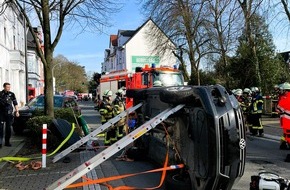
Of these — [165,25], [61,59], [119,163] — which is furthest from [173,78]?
[61,59]

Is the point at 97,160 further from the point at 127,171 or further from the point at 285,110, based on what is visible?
the point at 285,110

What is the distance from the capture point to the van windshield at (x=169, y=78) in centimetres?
1623

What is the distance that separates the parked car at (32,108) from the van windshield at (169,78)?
143 inches

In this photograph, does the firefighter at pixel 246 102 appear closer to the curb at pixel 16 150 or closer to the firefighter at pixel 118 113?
the firefighter at pixel 118 113

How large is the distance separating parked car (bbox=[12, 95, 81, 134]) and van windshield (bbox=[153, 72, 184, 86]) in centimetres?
363

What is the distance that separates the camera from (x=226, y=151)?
14.9ft

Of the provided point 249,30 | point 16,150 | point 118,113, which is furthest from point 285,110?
point 249,30

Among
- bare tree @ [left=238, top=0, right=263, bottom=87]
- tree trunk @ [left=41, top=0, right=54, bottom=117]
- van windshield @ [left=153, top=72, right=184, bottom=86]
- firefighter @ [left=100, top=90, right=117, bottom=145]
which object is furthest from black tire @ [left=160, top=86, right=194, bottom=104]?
bare tree @ [left=238, top=0, right=263, bottom=87]

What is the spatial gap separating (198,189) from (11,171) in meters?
4.32

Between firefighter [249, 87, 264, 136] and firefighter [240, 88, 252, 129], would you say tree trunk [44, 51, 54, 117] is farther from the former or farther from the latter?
firefighter [240, 88, 252, 129]

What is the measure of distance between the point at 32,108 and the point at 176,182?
33.7ft

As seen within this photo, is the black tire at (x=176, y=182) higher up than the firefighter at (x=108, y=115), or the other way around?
the firefighter at (x=108, y=115)

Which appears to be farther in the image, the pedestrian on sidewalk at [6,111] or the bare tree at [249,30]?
the bare tree at [249,30]

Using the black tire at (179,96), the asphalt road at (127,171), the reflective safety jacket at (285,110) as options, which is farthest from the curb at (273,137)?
the black tire at (179,96)
